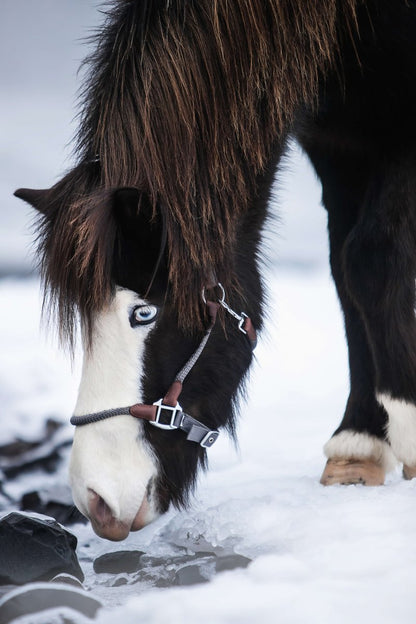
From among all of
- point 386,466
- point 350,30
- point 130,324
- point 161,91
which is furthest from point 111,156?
point 386,466

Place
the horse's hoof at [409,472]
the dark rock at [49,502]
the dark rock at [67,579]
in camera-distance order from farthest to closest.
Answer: the dark rock at [49,502], the horse's hoof at [409,472], the dark rock at [67,579]

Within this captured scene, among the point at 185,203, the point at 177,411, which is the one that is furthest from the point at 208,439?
the point at 185,203

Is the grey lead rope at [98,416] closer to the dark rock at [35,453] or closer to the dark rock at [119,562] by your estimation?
the dark rock at [119,562]

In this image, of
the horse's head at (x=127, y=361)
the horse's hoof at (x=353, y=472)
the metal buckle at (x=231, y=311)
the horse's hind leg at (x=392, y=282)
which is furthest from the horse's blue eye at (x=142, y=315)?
the horse's hoof at (x=353, y=472)

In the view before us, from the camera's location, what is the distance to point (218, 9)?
1648 millimetres

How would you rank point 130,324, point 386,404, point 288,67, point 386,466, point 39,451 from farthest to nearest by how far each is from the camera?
point 39,451 → point 386,466 → point 386,404 → point 288,67 → point 130,324

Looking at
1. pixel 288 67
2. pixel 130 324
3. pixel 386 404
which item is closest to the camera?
pixel 130 324

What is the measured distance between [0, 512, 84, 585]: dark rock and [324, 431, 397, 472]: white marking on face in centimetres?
81

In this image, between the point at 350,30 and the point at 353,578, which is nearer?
the point at 353,578

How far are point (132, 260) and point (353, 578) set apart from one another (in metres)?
0.74

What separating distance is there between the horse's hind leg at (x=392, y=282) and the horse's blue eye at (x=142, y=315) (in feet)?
2.06

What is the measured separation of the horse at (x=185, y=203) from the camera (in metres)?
1.54

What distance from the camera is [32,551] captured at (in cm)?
160

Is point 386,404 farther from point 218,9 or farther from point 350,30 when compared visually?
point 218,9
